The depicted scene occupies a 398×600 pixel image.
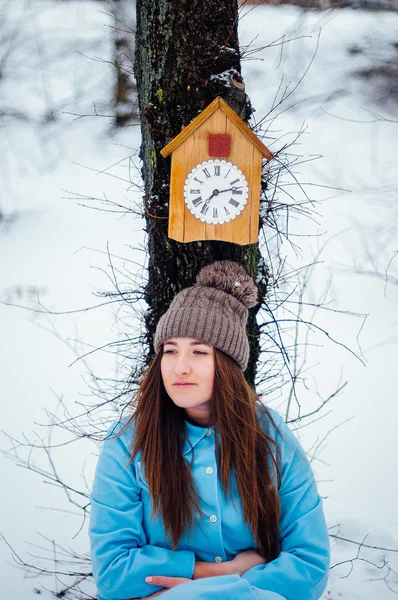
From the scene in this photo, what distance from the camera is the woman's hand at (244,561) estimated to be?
1.75 m

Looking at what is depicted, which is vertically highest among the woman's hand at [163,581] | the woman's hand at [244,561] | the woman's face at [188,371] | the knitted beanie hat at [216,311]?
the knitted beanie hat at [216,311]

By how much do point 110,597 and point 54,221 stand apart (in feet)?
20.7

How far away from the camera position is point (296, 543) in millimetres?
1752

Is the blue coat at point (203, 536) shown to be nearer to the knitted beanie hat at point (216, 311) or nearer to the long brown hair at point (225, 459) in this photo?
the long brown hair at point (225, 459)

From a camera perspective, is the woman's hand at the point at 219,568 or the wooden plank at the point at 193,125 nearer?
the woman's hand at the point at 219,568

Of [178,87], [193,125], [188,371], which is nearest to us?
[188,371]

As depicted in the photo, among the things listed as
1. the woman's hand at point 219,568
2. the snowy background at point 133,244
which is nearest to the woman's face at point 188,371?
the woman's hand at point 219,568

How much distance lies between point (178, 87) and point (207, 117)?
0.26 metres

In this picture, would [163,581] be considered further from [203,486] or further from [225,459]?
[225,459]

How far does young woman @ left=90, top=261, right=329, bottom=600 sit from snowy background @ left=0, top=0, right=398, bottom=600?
24.7 inches

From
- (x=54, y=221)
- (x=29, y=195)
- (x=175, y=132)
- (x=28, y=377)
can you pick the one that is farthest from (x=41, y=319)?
(x=175, y=132)

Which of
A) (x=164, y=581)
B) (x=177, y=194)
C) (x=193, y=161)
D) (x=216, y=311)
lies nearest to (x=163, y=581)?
(x=164, y=581)

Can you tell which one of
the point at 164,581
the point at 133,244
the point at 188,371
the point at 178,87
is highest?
the point at 133,244

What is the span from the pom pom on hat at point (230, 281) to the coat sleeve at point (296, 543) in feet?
1.63
